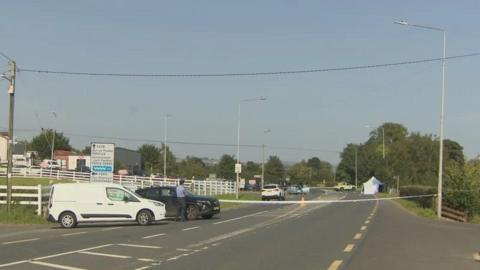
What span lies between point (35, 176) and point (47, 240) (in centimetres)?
5070

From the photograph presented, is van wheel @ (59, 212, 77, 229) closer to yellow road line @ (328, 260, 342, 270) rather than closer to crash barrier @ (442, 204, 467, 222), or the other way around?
yellow road line @ (328, 260, 342, 270)

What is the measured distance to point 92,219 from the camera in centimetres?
2614

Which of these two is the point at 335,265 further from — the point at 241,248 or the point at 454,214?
the point at 454,214

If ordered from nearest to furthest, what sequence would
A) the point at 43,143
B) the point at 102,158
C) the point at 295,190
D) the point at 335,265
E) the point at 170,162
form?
1. the point at 335,265
2. the point at 102,158
3. the point at 295,190
4. the point at 43,143
5. the point at 170,162

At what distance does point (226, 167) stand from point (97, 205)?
131 metres

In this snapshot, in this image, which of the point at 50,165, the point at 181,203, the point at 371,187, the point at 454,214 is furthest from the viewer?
the point at 371,187

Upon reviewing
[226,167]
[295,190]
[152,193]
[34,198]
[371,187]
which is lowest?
[295,190]

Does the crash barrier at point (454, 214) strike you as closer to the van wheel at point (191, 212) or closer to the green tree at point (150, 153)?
the van wheel at point (191, 212)

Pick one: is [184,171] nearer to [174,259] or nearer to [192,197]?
[192,197]

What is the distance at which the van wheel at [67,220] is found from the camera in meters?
25.7

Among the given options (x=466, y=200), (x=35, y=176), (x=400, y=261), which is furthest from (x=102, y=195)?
(x=35, y=176)

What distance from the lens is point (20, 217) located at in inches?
1117

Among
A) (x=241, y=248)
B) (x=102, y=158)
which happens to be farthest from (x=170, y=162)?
(x=241, y=248)

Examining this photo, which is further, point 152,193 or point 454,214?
point 454,214
